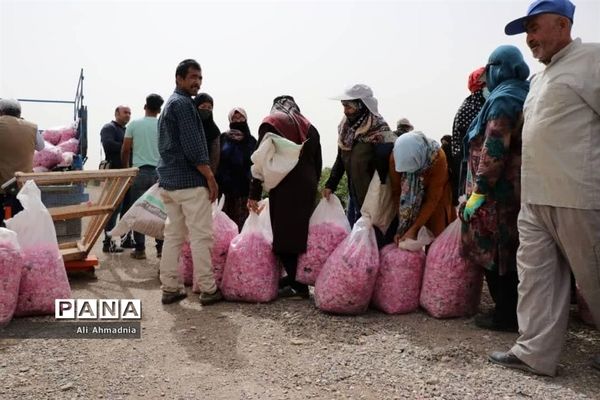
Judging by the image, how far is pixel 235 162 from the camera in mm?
4535

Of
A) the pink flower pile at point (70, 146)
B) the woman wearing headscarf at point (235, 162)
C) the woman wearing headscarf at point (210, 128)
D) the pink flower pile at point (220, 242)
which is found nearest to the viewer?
the pink flower pile at point (220, 242)

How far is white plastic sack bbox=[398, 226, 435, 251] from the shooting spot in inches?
134

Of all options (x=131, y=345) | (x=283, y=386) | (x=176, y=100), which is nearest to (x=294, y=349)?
(x=283, y=386)

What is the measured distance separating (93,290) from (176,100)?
1739mm

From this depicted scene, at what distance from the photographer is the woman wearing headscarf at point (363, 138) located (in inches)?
140

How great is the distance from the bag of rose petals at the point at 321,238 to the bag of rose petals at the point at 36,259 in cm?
162

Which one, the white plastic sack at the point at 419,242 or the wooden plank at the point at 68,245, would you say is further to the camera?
the wooden plank at the point at 68,245

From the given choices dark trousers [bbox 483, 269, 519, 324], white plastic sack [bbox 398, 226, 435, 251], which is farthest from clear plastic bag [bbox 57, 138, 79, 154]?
dark trousers [bbox 483, 269, 519, 324]

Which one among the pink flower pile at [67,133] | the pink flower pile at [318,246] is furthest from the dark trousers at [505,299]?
the pink flower pile at [67,133]

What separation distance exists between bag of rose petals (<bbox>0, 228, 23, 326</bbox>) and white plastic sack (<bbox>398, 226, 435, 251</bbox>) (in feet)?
7.88

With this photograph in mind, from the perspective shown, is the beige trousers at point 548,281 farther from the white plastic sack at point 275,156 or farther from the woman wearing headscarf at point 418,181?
the white plastic sack at point 275,156

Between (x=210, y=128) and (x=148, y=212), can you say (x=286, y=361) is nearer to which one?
(x=148, y=212)

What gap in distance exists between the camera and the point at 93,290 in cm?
418

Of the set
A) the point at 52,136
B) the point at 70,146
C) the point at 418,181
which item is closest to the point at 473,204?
the point at 418,181
